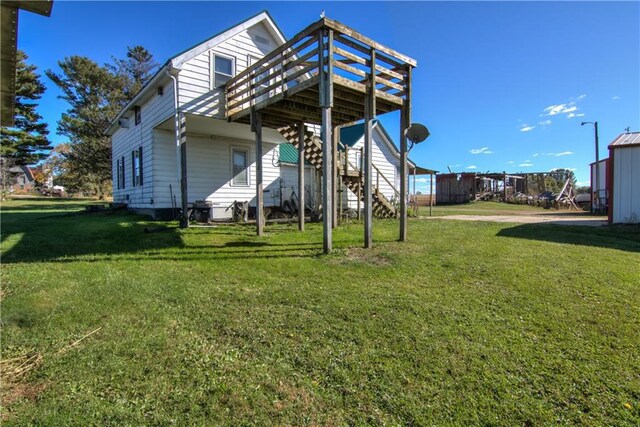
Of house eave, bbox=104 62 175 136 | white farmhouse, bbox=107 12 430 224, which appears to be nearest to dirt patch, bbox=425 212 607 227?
white farmhouse, bbox=107 12 430 224

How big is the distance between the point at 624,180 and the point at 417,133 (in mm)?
7668

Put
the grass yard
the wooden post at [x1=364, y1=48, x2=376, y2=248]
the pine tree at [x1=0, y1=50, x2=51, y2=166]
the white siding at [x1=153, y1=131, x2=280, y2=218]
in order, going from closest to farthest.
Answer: the grass yard
the wooden post at [x1=364, y1=48, x2=376, y2=248]
the white siding at [x1=153, y1=131, x2=280, y2=218]
the pine tree at [x1=0, y1=50, x2=51, y2=166]

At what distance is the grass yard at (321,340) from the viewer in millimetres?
2193

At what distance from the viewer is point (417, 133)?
32.6 feet

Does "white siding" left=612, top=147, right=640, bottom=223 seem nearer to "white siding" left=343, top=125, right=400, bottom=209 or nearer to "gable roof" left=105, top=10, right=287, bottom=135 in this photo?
"white siding" left=343, top=125, right=400, bottom=209

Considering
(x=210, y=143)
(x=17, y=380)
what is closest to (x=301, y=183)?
(x=210, y=143)

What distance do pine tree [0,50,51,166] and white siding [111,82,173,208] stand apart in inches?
930

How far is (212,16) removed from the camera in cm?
1305

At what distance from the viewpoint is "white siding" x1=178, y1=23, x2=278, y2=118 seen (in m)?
9.79

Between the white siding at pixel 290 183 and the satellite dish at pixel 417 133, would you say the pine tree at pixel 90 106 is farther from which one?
the satellite dish at pixel 417 133

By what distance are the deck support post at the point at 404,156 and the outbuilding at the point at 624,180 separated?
8.41 meters

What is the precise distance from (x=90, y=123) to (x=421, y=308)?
36.7 m

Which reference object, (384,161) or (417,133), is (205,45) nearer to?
(417,133)

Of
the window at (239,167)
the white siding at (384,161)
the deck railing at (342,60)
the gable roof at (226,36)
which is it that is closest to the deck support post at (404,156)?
the deck railing at (342,60)
